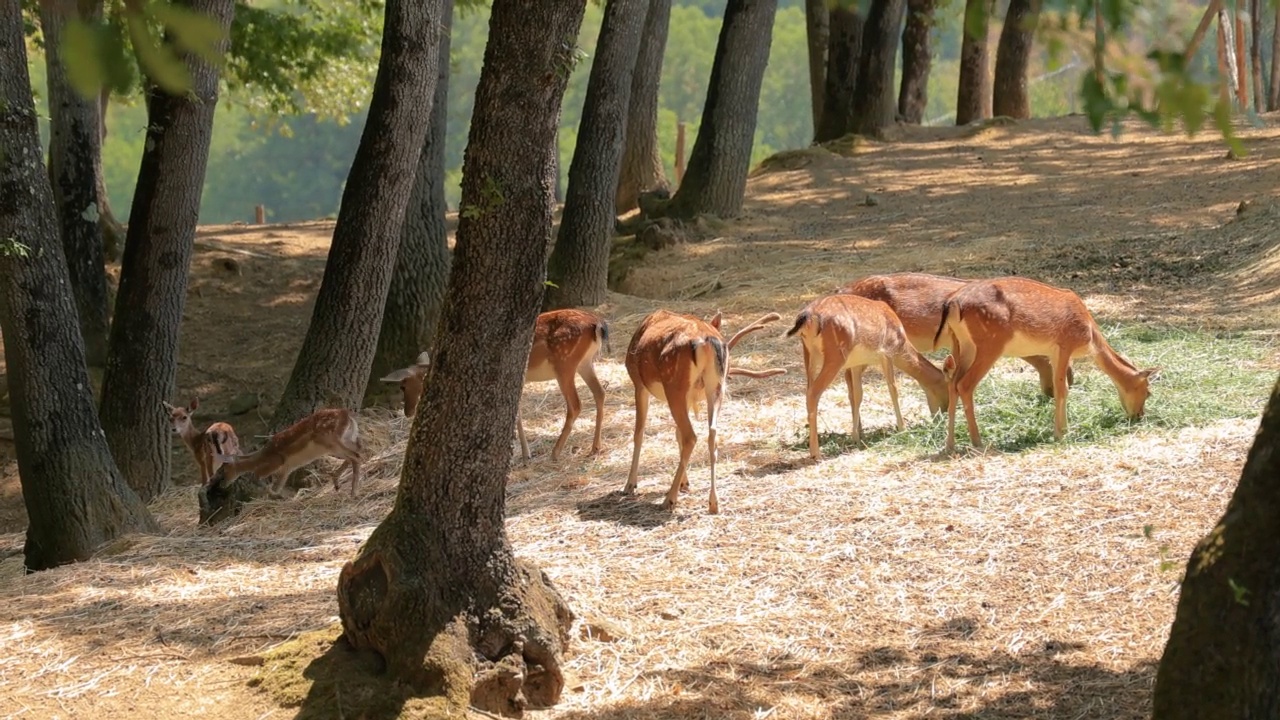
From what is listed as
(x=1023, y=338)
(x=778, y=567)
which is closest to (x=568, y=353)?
(x=1023, y=338)

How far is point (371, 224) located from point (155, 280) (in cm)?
170

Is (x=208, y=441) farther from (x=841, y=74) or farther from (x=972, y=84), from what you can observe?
(x=972, y=84)

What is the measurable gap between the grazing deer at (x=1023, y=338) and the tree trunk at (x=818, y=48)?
629 inches

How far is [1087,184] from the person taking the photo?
19.2 m

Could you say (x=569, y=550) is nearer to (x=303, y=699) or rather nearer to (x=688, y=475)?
(x=688, y=475)

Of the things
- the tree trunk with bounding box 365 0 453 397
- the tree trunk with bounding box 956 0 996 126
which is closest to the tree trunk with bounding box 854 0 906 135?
the tree trunk with bounding box 956 0 996 126

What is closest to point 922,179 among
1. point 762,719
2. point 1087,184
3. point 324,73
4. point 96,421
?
point 1087,184

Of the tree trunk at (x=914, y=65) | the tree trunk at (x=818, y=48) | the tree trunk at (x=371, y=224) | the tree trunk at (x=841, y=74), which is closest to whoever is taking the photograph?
the tree trunk at (x=371, y=224)

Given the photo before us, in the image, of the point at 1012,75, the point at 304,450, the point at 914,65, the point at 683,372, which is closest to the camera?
the point at 683,372

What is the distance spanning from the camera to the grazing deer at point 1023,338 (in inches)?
327

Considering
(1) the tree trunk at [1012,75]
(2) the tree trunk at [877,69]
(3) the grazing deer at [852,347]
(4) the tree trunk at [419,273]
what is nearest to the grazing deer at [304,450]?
(3) the grazing deer at [852,347]

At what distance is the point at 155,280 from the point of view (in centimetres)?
1067

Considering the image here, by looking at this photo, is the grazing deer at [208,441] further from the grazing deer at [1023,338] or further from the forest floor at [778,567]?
the grazing deer at [1023,338]

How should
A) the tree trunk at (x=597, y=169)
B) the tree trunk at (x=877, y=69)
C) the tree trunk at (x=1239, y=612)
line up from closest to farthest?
the tree trunk at (x=1239, y=612) → the tree trunk at (x=597, y=169) → the tree trunk at (x=877, y=69)
